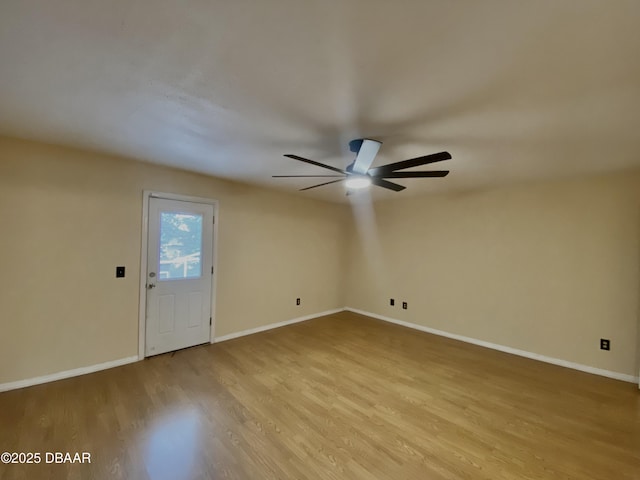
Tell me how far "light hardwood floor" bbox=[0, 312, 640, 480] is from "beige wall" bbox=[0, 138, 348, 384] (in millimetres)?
399

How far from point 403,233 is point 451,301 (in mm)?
1371

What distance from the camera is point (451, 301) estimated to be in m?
4.35

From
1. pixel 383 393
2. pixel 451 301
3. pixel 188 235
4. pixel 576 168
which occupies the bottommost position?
pixel 383 393

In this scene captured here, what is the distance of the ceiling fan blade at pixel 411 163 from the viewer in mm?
1795

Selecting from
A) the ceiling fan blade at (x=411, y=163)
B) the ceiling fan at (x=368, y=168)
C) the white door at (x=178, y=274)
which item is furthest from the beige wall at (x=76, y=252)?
the ceiling fan blade at (x=411, y=163)

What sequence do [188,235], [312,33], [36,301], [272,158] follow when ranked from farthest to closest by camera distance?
[188,235] → [272,158] → [36,301] → [312,33]

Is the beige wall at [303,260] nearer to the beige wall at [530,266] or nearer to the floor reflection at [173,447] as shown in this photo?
the beige wall at [530,266]

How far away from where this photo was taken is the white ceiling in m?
1.09

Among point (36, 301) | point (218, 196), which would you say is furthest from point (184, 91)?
point (36, 301)

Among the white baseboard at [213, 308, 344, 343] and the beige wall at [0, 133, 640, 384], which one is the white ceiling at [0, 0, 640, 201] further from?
the white baseboard at [213, 308, 344, 343]

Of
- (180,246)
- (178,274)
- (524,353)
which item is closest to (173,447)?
(178,274)

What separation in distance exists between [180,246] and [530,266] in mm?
4564

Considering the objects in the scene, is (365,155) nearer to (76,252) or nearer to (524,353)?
(76,252)

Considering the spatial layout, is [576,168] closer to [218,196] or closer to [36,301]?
[218,196]
